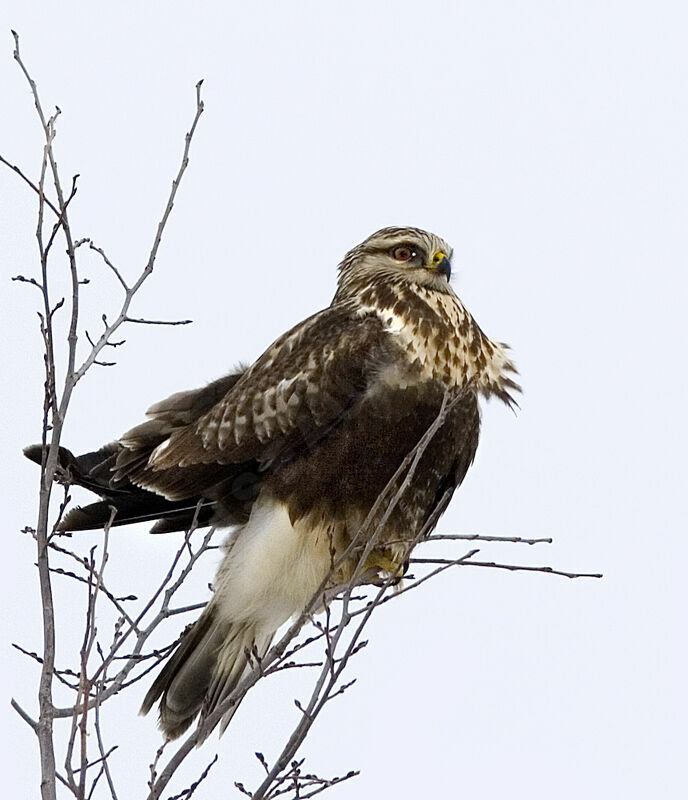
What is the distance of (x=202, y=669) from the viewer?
506 centimetres

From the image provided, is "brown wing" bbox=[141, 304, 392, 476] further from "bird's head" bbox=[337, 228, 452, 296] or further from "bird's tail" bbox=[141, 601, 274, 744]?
"bird's tail" bbox=[141, 601, 274, 744]

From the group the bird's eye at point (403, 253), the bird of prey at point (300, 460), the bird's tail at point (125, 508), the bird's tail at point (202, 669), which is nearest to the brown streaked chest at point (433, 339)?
the bird of prey at point (300, 460)

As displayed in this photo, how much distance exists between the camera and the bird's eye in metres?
5.52

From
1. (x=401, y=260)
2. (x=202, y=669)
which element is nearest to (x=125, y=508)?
(x=202, y=669)

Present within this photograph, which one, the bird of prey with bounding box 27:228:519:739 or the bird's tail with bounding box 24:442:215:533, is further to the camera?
the bird's tail with bounding box 24:442:215:533

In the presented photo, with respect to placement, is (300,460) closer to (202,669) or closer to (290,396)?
(290,396)

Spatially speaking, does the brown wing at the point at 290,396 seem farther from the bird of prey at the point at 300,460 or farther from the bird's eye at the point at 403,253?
the bird's eye at the point at 403,253

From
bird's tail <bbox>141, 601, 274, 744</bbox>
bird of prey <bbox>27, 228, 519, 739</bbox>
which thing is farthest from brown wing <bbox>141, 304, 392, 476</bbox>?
bird's tail <bbox>141, 601, 274, 744</bbox>

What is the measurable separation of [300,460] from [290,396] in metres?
0.23

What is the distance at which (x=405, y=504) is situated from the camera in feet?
16.4

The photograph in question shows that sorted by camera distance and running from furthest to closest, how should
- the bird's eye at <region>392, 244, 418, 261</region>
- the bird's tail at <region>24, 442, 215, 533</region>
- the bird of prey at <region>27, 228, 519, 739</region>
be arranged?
the bird's eye at <region>392, 244, 418, 261</region>, the bird's tail at <region>24, 442, 215, 533</region>, the bird of prey at <region>27, 228, 519, 739</region>

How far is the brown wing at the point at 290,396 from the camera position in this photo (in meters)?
4.89

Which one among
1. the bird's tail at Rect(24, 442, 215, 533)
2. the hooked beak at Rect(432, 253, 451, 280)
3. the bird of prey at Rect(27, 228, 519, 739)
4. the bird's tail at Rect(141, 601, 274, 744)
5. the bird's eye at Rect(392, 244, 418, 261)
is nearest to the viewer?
the bird of prey at Rect(27, 228, 519, 739)

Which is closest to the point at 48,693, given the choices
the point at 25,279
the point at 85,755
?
the point at 85,755
